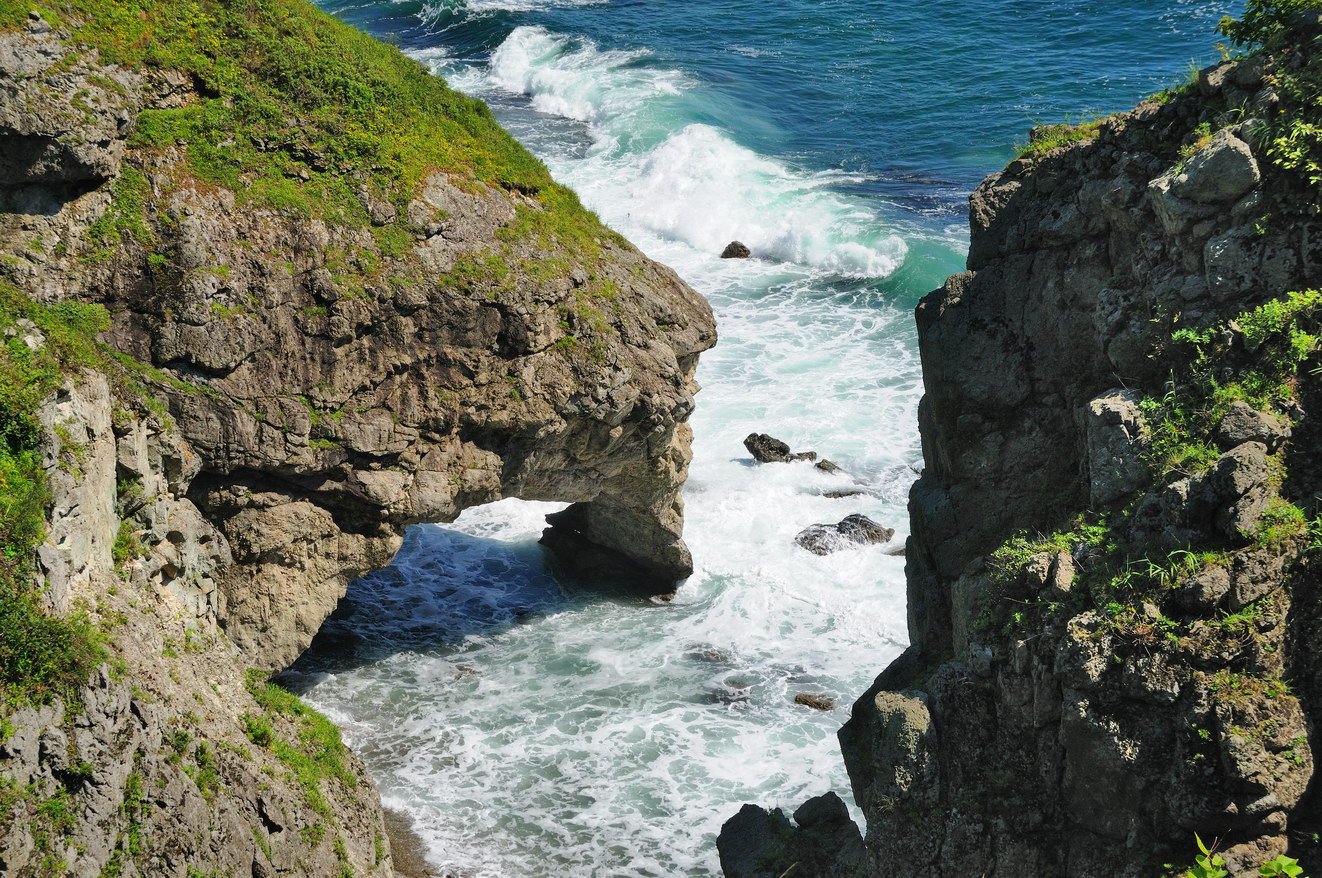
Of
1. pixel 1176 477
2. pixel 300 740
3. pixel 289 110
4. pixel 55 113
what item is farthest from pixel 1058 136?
pixel 55 113

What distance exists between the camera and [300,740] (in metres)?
14.7

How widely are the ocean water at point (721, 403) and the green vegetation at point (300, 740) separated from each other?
9.00ft

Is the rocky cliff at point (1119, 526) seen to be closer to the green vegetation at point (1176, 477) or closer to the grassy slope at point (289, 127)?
the green vegetation at point (1176, 477)

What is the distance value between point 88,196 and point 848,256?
25261 mm

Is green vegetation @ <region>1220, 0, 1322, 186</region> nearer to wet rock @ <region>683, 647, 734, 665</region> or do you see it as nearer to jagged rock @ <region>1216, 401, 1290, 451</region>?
jagged rock @ <region>1216, 401, 1290, 451</region>

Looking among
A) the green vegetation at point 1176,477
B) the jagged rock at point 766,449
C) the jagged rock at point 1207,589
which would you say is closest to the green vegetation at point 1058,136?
the green vegetation at point 1176,477

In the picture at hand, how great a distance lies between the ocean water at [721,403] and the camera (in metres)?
18.4

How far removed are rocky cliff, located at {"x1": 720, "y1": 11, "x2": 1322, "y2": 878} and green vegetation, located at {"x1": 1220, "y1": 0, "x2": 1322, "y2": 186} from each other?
0.04 m

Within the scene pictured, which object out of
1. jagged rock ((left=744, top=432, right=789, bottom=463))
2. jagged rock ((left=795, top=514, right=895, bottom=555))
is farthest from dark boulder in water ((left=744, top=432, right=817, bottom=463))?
jagged rock ((left=795, top=514, right=895, bottom=555))

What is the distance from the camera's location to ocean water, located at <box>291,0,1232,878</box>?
60.5 ft

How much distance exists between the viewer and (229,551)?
1669 centimetres

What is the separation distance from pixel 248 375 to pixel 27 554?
561 cm

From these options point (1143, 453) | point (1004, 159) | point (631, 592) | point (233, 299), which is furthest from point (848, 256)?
point (1143, 453)

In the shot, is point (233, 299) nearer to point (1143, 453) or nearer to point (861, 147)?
point (1143, 453)
